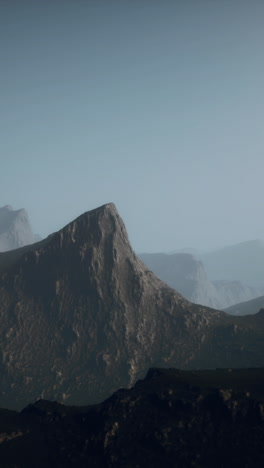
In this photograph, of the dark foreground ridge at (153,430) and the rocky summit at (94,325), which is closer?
the dark foreground ridge at (153,430)

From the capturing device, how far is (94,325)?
12825 cm

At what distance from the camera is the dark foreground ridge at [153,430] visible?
57500 mm

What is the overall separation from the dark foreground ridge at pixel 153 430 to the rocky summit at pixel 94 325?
4466cm

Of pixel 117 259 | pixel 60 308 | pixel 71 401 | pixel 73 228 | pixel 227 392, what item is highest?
pixel 73 228

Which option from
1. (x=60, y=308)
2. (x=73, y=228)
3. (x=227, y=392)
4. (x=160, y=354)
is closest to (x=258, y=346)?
(x=160, y=354)

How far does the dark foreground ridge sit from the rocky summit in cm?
4466

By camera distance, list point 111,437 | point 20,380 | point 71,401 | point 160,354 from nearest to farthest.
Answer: point 111,437 → point 71,401 → point 20,380 → point 160,354

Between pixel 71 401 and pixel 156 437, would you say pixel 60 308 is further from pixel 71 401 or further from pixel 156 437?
pixel 156 437

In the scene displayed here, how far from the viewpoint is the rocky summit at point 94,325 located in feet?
381

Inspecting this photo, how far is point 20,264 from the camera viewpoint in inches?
5374

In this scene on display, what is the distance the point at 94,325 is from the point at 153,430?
6898 cm

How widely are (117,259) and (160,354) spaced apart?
40424 mm

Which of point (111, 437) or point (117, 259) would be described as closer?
point (111, 437)

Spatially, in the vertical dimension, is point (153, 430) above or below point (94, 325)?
below
